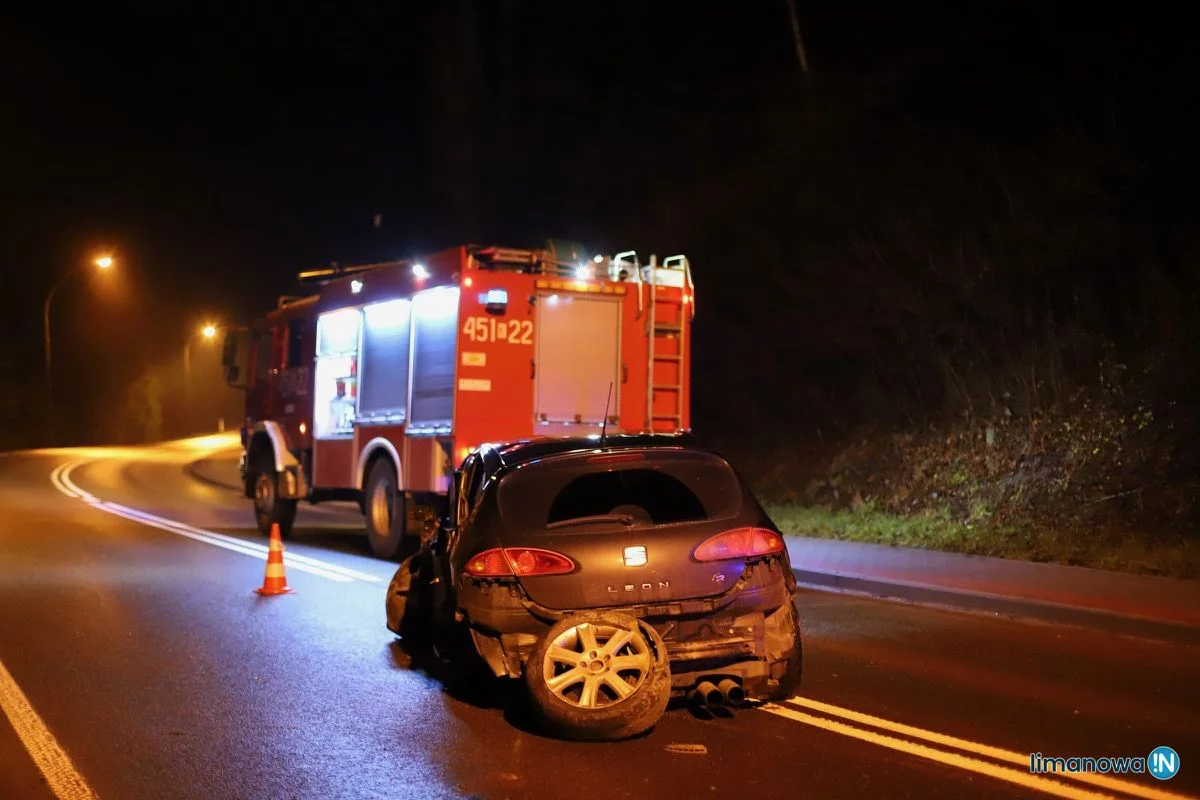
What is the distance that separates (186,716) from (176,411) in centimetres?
6620

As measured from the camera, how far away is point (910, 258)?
1780 cm

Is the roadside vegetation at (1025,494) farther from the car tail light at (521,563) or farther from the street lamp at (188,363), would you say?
the street lamp at (188,363)

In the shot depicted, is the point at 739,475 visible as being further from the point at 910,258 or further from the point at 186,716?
the point at 910,258

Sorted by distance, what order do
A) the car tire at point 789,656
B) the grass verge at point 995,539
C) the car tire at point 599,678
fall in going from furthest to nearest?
the grass verge at point 995,539, the car tire at point 789,656, the car tire at point 599,678

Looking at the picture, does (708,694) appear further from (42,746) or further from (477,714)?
(42,746)

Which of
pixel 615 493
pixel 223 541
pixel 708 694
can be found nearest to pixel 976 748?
pixel 708 694

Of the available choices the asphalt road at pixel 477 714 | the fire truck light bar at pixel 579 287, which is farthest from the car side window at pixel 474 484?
the fire truck light bar at pixel 579 287

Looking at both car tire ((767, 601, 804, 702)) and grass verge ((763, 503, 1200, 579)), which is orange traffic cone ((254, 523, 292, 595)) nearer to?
car tire ((767, 601, 804, 702))

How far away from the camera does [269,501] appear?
16297 mm

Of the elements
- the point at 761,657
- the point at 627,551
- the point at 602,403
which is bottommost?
the point at 761,657

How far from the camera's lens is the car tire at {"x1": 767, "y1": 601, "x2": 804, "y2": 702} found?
6.23m

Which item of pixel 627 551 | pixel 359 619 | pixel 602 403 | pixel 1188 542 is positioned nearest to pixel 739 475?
pixel 627 551

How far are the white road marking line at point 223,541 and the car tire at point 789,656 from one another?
6.40 meters

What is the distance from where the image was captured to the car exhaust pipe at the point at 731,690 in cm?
604
